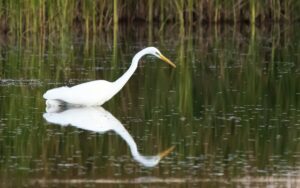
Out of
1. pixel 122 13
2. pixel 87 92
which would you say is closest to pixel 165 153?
pixel 87 92

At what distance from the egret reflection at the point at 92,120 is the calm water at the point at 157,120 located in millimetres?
12

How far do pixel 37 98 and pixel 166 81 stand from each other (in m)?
2.28

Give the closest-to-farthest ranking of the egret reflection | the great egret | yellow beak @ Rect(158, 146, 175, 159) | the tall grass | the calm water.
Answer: the calm water
yellow beak @ Rect(158, 146, 175, 159)
the egret reflection
the great egret
the tall grass

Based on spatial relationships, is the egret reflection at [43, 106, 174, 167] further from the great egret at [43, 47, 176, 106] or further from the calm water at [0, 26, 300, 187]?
the great egret at [43, 47, 176, 106]

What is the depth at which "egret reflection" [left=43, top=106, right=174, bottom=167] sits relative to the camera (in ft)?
32.8

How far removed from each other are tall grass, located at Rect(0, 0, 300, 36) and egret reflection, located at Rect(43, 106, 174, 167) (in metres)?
7.66

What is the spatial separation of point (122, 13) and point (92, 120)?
1252cm

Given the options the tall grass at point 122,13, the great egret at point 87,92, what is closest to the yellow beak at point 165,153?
the great egret at point 87,92

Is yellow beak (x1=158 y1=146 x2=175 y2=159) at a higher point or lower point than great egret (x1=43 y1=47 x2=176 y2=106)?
lower

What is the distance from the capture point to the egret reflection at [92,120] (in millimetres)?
10008

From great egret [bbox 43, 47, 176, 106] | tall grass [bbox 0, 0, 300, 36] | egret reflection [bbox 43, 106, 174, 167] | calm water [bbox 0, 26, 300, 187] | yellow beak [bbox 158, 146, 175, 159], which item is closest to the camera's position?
calm water [bbox 0, 26, 300, 187]

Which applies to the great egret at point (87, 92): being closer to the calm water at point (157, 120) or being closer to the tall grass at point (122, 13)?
the calm water at point (157, 120)

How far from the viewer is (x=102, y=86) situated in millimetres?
11672

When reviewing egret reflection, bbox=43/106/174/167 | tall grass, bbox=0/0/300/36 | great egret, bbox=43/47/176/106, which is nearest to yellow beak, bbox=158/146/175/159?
egret reflection, bbox=43/106/174/167
